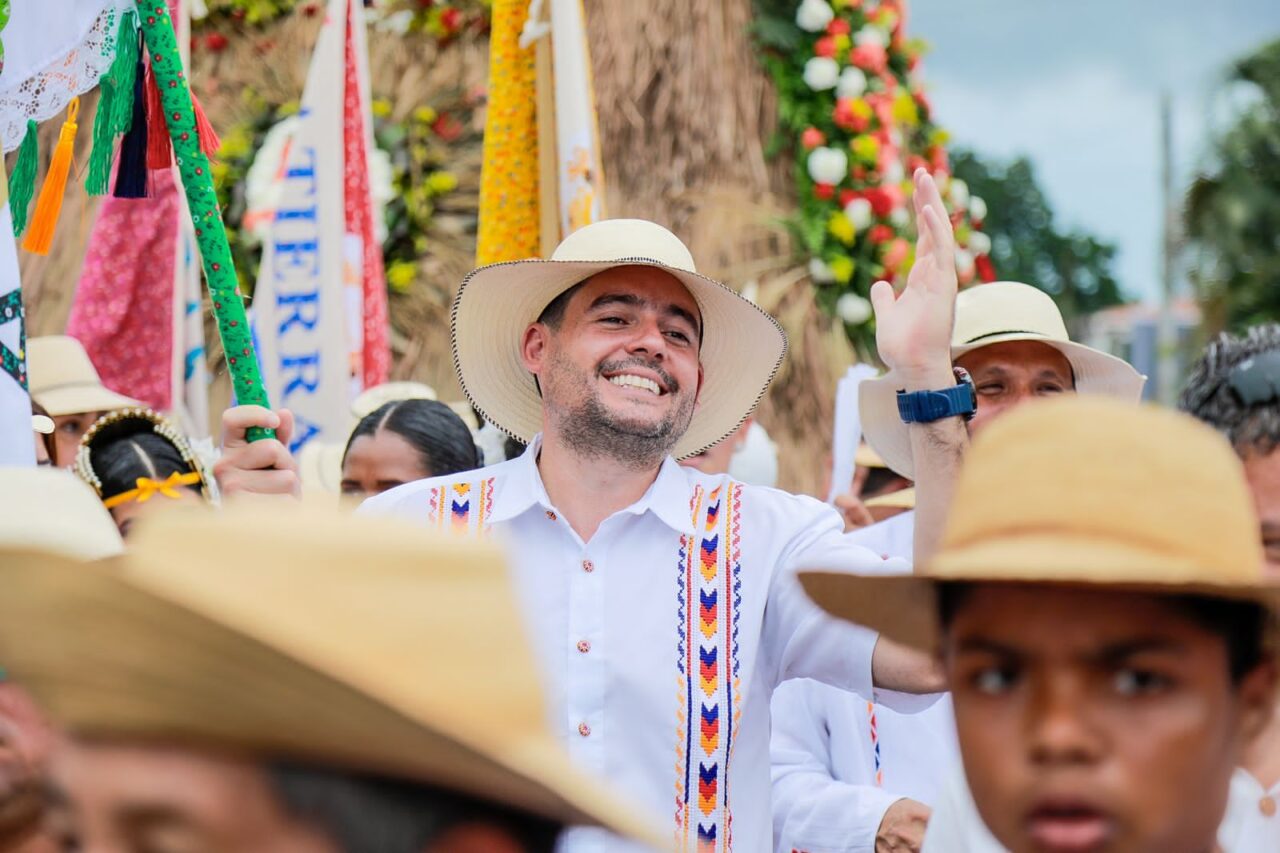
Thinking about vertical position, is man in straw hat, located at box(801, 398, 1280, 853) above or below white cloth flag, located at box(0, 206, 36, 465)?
below

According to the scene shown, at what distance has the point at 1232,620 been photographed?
1696 millimetres

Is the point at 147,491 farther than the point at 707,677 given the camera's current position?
Yes

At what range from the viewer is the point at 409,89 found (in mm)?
8922

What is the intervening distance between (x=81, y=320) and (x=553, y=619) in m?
3.43

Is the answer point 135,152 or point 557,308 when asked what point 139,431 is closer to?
point 135,152

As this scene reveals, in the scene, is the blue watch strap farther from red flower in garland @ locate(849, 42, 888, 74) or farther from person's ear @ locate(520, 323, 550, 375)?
red flower in garland @ locate(849, 42, 888, 74)

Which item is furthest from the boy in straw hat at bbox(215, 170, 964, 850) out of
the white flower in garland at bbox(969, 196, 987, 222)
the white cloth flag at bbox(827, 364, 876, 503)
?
the white flower in garland at bbox(969, 196, 987, 222)

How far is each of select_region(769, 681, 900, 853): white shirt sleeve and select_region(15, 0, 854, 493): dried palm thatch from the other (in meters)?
4.11

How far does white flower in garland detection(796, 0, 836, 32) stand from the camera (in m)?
8.05

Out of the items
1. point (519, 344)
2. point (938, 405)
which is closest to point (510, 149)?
point (519, 344)

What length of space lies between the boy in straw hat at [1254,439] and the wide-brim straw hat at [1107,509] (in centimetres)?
61

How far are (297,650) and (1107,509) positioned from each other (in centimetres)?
84

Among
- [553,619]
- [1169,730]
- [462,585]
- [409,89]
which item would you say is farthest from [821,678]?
[409,89]

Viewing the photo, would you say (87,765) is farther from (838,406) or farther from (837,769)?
(838,406)
